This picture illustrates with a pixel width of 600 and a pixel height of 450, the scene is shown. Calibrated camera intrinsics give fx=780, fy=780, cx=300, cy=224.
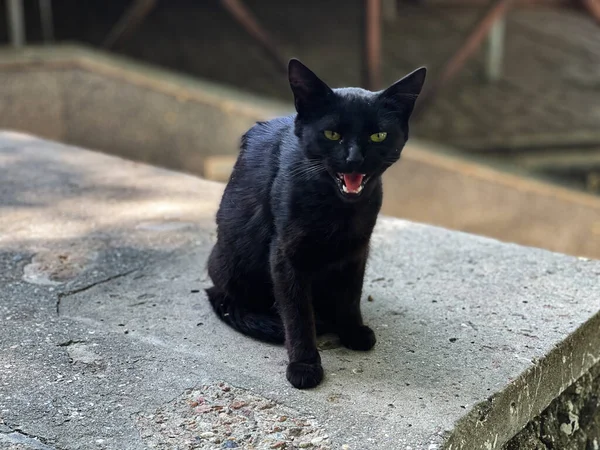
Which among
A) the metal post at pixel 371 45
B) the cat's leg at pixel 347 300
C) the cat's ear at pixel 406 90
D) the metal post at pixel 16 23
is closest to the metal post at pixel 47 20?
the metal post at pixel 16 23

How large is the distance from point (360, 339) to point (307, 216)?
452 mm

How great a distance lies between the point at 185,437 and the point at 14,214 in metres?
1.82

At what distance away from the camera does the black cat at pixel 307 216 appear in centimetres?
206

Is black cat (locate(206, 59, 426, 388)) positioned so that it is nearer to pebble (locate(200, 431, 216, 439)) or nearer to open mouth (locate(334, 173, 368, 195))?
open mouth (locate(334, 173, 368, 195))

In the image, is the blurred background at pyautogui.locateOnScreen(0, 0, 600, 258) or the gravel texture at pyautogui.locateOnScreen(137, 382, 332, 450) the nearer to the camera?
the gravel texture at pyautogui.locateOnScreen(137, 382, 332, 450)

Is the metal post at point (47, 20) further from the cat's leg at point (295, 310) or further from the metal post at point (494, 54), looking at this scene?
the cat's leg at point (295, 310)

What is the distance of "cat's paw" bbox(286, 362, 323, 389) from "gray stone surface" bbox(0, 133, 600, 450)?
0.02 metres

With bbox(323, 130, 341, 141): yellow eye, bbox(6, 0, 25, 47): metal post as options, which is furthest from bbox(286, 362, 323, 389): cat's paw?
bbox(6, 0, 25, 47): metal post

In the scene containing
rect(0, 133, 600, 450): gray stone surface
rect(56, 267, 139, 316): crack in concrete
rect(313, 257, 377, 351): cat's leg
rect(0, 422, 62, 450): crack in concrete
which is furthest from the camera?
rect(56, 267, 139, 316): crack in concrete

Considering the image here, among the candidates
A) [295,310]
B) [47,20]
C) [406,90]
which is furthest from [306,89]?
[47,20]

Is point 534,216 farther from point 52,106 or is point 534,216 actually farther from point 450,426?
point 450,426

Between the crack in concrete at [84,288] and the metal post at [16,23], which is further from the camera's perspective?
the metal post at [16,23]

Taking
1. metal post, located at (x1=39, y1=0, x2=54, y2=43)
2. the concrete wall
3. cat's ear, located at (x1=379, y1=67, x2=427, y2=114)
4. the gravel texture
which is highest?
cat's ear, located at (x1=379, y1=67, x2=427, y2=114)

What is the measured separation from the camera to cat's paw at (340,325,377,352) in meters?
2.35
